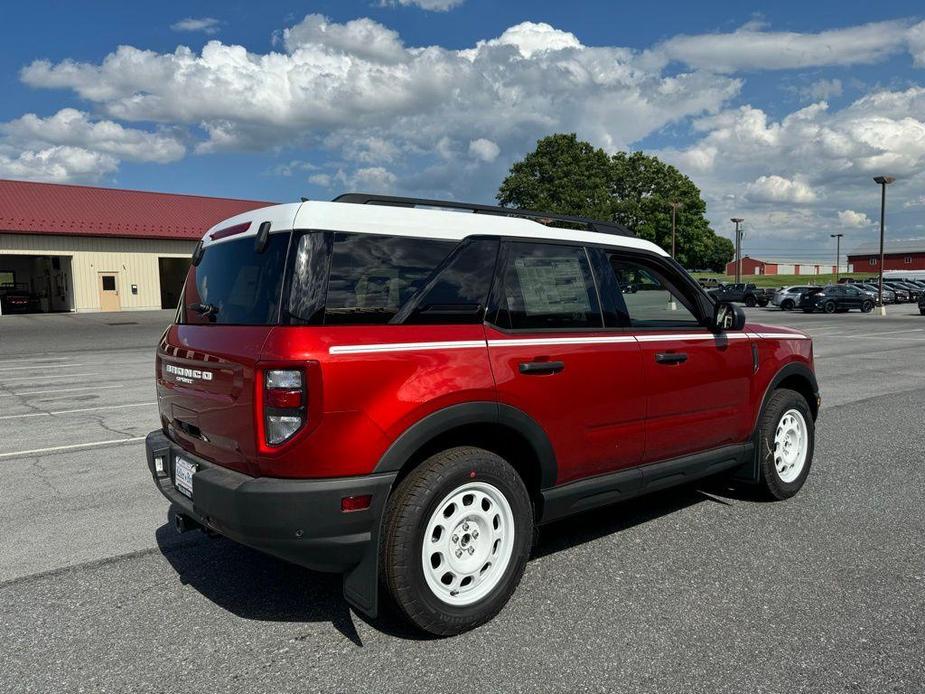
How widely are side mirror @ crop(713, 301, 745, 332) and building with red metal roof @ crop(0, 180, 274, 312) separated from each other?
38174mm

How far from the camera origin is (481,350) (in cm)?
322

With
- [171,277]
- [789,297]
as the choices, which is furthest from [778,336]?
[171,277]

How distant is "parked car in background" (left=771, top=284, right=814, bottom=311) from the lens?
133 feet

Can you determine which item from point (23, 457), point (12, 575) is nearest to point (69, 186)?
point (23, 457)

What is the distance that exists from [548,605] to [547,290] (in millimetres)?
1535

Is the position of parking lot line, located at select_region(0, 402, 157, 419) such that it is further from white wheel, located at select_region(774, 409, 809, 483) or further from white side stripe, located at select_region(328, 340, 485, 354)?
white wheel, located at select_region(774, 409, 809, 483)

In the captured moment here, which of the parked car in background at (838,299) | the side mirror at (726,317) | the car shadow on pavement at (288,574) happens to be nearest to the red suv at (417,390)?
the side mirror at (726,317)

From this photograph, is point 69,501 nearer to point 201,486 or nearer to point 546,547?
point 201,486

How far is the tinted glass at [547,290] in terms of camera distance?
11.4ft

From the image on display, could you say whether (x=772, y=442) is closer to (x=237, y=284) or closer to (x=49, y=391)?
(x=237, y=284)

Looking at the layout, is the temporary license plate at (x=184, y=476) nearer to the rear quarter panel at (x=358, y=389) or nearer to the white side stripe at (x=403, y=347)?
the rear quarter panel at (x=358, y=389)

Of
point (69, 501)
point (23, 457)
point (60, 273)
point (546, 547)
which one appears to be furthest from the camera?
point (60, 273)

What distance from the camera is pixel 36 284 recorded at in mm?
41562

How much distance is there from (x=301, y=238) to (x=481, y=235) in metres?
0.91
